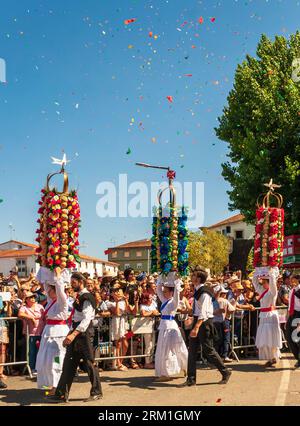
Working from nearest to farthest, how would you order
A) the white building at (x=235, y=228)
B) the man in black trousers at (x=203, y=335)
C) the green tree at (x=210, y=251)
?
the man in black trousers at (x=203, y=335)
the green tree at (x=210, y=251)
the white building at (x=235, y=228)

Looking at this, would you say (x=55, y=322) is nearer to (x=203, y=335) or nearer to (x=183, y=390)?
(x=183, y=390)

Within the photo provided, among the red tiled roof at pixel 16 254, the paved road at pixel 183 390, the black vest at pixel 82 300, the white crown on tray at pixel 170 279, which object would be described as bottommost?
the paved road at pixel 183 390

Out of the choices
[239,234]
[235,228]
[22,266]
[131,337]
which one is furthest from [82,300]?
[22,266]

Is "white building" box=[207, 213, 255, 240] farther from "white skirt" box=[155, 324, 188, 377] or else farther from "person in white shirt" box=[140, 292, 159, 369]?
"white skirt" box=[155, 324, 188, 377]

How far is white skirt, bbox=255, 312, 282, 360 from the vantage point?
1277cm

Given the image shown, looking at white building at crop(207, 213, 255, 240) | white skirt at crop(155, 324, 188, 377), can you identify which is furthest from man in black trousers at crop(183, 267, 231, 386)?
white building at crop(207, 213, 255, 240)

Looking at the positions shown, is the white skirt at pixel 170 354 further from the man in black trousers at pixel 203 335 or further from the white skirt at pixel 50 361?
the white skirt at pixel 50 361

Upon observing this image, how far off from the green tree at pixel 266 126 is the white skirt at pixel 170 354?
15555 mm

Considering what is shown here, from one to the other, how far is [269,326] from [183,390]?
3477 mm

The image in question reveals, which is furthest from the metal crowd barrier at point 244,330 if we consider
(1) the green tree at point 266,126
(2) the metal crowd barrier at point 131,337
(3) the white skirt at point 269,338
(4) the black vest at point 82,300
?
(1) the green tree at point 266,126

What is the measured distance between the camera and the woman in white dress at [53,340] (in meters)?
9.51

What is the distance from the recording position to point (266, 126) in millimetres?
26344

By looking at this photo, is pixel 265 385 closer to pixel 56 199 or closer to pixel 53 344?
pixel 53 344
